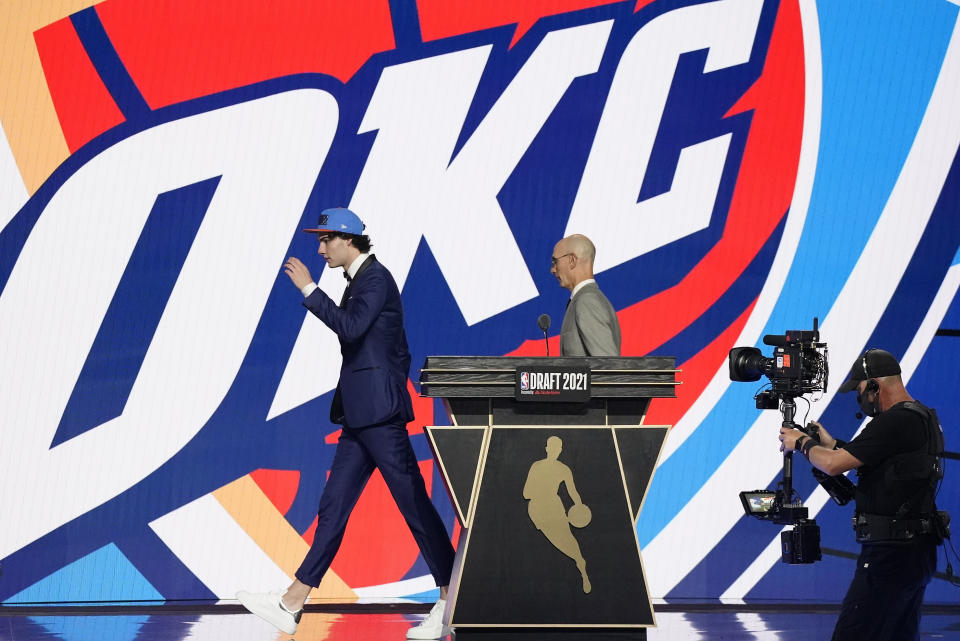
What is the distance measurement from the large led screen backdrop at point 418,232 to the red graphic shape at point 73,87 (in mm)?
16

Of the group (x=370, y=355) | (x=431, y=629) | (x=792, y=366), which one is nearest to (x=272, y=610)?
(x=431, y=629)

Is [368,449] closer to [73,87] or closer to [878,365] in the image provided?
[878,365]

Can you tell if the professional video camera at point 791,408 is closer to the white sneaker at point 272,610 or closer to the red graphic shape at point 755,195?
the white sneaker at point 272,610

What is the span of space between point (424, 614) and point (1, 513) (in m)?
2.14

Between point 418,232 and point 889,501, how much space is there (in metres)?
2.89

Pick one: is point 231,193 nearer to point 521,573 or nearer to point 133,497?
point 133,497

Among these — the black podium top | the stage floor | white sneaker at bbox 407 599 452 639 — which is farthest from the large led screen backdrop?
the black podium top

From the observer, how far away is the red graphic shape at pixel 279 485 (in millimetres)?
5773

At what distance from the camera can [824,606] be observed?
5.76 metres

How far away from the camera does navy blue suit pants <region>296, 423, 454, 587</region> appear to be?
4.32 m

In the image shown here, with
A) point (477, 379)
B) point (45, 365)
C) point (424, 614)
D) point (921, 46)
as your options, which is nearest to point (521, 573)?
point (477, 379)

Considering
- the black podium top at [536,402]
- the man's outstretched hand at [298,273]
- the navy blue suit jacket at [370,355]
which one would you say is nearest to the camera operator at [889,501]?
the black podium top at [536,402]

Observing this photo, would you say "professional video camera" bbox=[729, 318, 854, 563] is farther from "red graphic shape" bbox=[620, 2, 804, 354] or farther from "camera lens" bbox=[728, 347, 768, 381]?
"red graphic shape" bbox=[620, 2, 804, 354]

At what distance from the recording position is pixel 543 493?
3.57 meters
